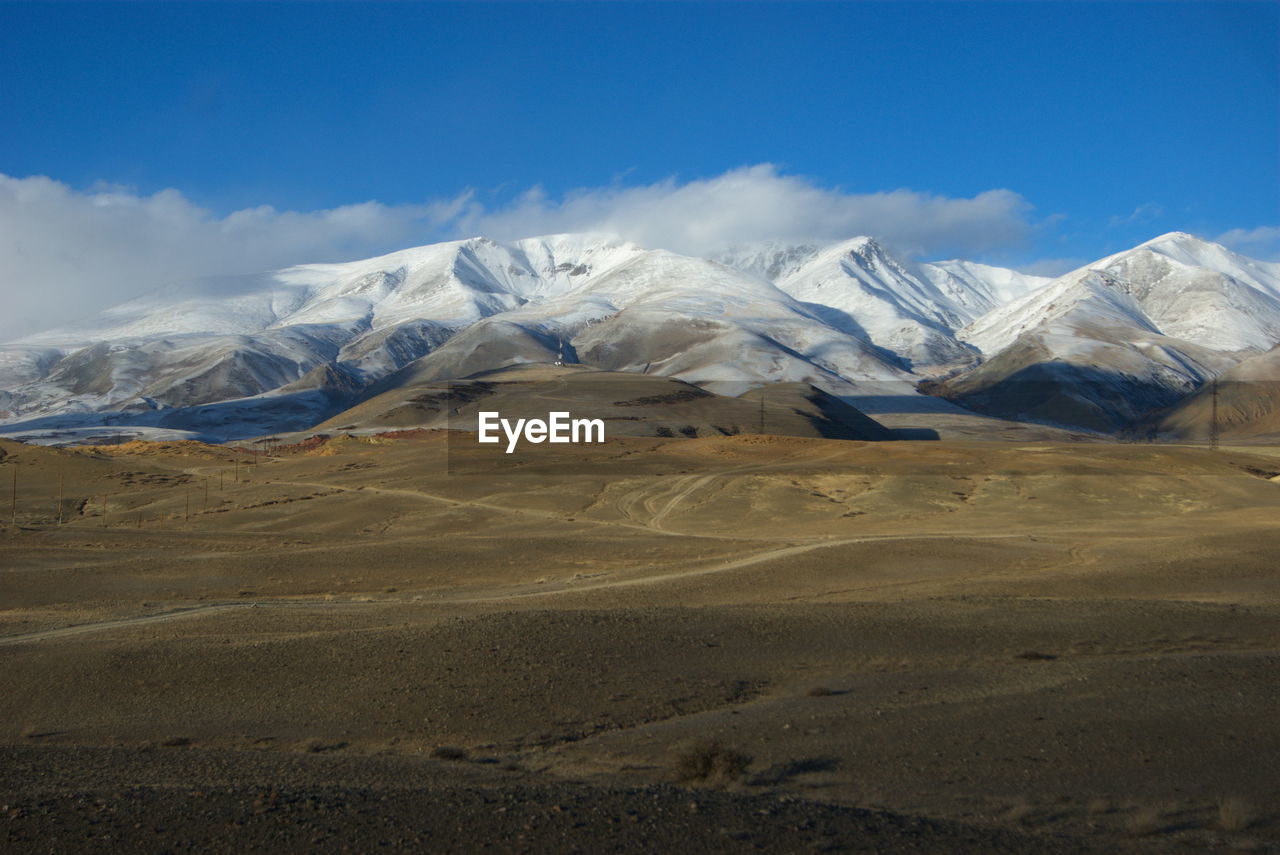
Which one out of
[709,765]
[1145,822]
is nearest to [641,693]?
[709,765]

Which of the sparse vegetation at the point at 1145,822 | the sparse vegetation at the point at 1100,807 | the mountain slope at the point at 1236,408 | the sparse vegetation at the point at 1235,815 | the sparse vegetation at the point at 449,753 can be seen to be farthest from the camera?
the mountain slope at the point at 1236,408

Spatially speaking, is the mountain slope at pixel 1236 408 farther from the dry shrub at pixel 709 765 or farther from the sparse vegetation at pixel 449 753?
the sparse vegetation at pixel 449 753

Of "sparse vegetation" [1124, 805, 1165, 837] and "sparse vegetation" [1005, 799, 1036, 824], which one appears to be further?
"sparse vegetation" [1005, 799, 1036, 824]

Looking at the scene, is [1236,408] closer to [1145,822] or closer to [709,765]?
[1145,822]

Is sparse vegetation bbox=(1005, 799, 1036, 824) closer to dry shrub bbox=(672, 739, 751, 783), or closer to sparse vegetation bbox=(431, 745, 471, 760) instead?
dry shrub bbox=(672, 739, 751, 783)

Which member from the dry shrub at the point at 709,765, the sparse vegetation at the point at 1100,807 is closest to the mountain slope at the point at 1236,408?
the sparse vegetation at the point at 1100,807

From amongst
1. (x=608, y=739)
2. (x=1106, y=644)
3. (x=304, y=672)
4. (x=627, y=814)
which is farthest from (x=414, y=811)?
(x=1106, y=644)

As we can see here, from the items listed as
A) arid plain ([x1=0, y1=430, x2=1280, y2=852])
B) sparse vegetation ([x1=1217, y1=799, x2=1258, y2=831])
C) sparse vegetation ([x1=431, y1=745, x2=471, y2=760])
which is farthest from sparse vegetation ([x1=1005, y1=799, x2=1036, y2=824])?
sparse vegetation ([x1=431, y1=745, x2=471, y2=760])
